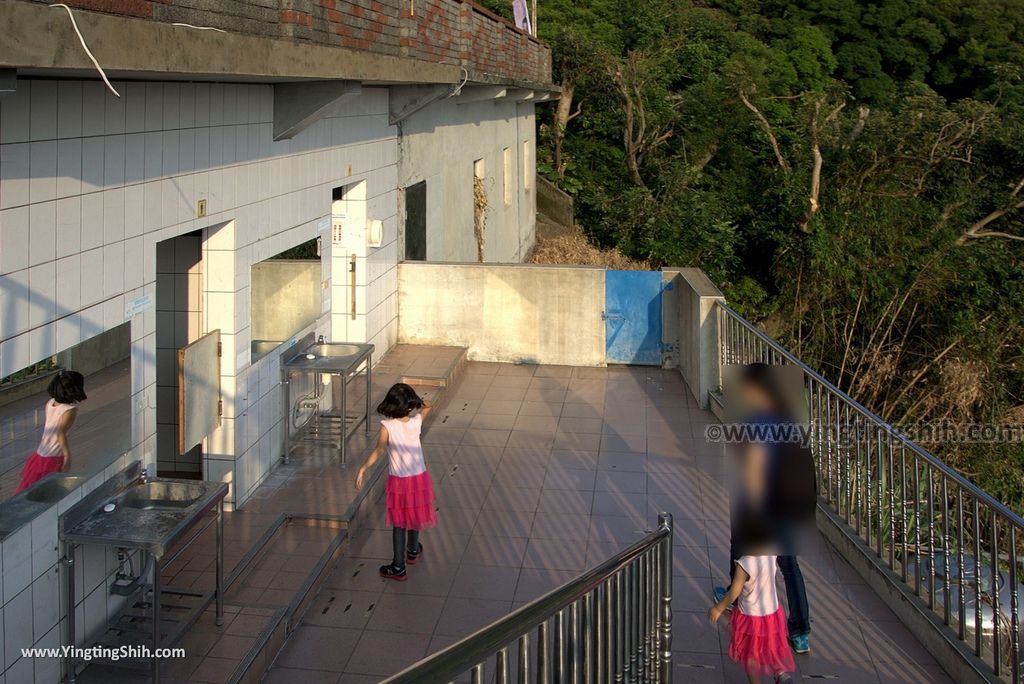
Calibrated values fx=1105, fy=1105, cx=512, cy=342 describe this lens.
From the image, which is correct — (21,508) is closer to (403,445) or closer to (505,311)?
(403,445)

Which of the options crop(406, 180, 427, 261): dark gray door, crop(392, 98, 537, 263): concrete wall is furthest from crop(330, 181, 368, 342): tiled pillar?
crop(406, 180, 427, 261): dark gray door

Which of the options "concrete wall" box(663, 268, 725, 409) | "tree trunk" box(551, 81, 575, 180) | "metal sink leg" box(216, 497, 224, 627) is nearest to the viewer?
"metal sink leg" box(216, 497, 224, 627)

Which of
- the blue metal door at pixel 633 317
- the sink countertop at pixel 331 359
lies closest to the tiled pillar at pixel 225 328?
the sink countertop at pixel 331 359

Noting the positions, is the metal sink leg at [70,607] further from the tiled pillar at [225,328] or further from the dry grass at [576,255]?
the dry grass at [576,255]

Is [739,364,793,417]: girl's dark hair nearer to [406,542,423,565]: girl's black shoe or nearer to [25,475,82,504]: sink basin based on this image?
[406,542,423,565]: girl's black shoe

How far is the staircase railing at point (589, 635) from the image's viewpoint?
2.77 m

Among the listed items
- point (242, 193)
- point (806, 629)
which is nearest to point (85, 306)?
point (242, 193)

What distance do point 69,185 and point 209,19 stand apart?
1.23 metres

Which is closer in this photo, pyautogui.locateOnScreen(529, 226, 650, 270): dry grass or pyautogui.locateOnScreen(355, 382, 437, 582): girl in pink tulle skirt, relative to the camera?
pyautogui.locateOnScreen(355, 382, 437, 582): girl in pink tulle skirt

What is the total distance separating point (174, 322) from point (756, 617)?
5129 mm

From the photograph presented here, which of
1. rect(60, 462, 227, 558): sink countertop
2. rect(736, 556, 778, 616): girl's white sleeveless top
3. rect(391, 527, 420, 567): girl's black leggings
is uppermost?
rect(60, 462, 227, 558): sink countertop

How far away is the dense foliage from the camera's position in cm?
1620

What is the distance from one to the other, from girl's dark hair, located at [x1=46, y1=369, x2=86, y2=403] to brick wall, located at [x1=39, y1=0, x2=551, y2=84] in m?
1.79

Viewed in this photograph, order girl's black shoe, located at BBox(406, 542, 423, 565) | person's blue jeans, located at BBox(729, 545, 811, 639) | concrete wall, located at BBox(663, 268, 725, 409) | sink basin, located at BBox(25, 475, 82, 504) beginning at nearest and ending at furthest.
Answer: sink basin, located at BBox(25, 475, 82, 504)
person's blue jeans, located at BBox(729, 545, 811, 639)
girl's black shoe, located at BBox(406, 542, 423, 565)
concrete wall, located at BBox(663, 268, 725, 409)
